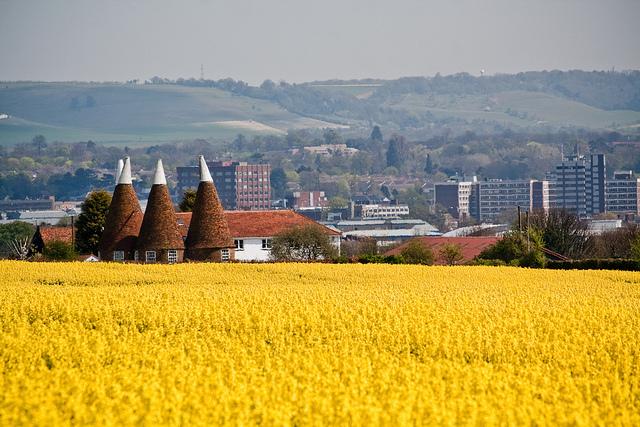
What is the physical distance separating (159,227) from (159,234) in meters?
0.41

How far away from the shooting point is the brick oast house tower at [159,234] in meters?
73.6

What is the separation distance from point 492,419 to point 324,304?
16360 mm

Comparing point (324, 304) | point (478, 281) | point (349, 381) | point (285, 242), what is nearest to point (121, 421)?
point (349, 381)

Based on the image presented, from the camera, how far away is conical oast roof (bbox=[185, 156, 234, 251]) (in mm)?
75750

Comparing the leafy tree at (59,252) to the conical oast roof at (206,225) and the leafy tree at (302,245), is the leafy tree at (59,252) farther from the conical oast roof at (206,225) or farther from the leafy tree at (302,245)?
the leafy tree at (302,245)

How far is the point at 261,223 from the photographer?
96.8 meters

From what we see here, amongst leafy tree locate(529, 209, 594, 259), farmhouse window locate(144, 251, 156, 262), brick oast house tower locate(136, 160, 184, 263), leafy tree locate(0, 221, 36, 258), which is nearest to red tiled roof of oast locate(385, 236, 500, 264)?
leafy tree locate(529, 209, 594, 259)

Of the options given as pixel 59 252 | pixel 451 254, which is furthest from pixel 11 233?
pixel 451 254

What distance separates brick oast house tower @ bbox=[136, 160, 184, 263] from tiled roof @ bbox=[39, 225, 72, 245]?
19.1 m

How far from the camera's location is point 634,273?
5741cm

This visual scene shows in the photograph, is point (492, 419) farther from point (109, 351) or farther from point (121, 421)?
point (109, 351)

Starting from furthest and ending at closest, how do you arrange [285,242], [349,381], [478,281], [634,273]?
[285,242], [634,273], [478,281], [349,381]

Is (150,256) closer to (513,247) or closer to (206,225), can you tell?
(206,225)

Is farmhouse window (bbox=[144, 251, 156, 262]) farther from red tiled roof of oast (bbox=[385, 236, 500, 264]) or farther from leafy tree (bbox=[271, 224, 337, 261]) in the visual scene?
red tiled roof of oast (bbox=[385, 236, 500, 264])
